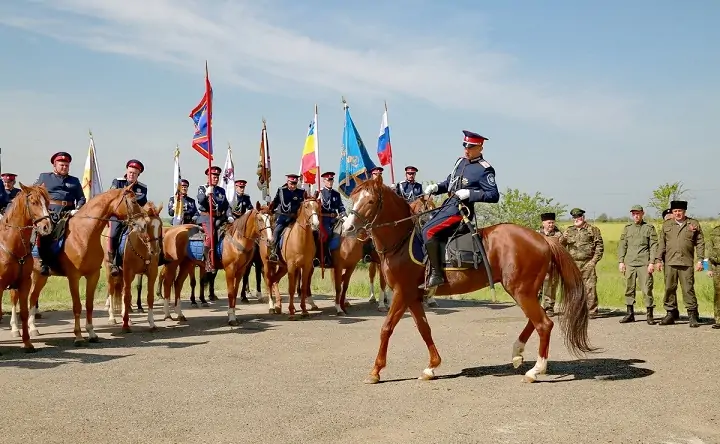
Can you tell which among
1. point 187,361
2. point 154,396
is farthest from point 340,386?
point 187,361

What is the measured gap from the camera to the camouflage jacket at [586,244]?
1357 centimetres

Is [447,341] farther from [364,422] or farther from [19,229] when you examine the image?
[19,229]

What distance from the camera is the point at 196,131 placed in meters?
15.0

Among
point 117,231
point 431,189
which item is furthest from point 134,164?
point 431,189

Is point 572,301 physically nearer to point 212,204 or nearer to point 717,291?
point 717,291

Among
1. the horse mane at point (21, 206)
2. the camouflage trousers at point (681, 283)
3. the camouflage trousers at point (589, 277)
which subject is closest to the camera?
the horse mane at point (21, 206)

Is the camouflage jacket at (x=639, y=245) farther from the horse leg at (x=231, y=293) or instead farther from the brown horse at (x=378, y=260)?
the horse leg at (x=231, y=293)

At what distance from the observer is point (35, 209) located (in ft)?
33.1

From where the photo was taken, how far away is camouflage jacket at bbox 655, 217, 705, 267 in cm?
1231

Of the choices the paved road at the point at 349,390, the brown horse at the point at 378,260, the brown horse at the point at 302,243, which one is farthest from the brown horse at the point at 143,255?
the brown horse at the point at 378,260

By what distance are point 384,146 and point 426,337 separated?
10.2 m

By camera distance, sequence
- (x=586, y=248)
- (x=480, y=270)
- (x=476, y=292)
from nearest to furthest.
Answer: (x=480, y=270), (x=586, y=248), (x=476, y=292)

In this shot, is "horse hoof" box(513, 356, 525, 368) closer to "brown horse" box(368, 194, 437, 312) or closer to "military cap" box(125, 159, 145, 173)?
"brown horse" box(368, 194, 437, 312)

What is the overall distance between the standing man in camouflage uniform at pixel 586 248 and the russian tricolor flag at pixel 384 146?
224 inches
